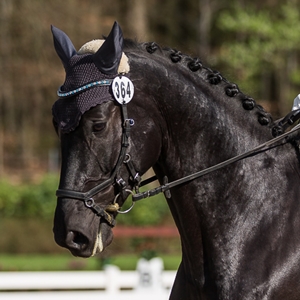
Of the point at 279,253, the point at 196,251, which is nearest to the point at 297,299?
the point at 279,253

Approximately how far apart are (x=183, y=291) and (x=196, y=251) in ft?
0.86

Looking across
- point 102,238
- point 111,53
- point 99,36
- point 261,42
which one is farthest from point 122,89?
point 261,42

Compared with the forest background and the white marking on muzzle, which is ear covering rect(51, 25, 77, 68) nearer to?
the white marking on muzzle

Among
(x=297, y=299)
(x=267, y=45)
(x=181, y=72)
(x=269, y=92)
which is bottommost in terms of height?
(x=297, y=299)

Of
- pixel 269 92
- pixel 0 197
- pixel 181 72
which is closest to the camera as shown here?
pixel 181 72

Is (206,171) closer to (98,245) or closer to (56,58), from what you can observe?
(98,245)

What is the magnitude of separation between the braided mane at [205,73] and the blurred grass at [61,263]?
9.21 m

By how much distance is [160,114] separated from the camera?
3525 millimetres

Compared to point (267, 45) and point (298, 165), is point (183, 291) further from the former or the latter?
point (267, 45)

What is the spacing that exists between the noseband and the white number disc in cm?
2

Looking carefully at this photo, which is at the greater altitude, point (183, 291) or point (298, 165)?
point (298, 165)

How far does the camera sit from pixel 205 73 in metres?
3.73

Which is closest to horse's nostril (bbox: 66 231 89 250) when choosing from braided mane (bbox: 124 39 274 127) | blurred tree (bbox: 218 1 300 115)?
braided mane (bbox: 124 39 274 127)

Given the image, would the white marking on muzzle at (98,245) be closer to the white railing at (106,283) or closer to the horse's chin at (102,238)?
the horse's chin at (102,238)
